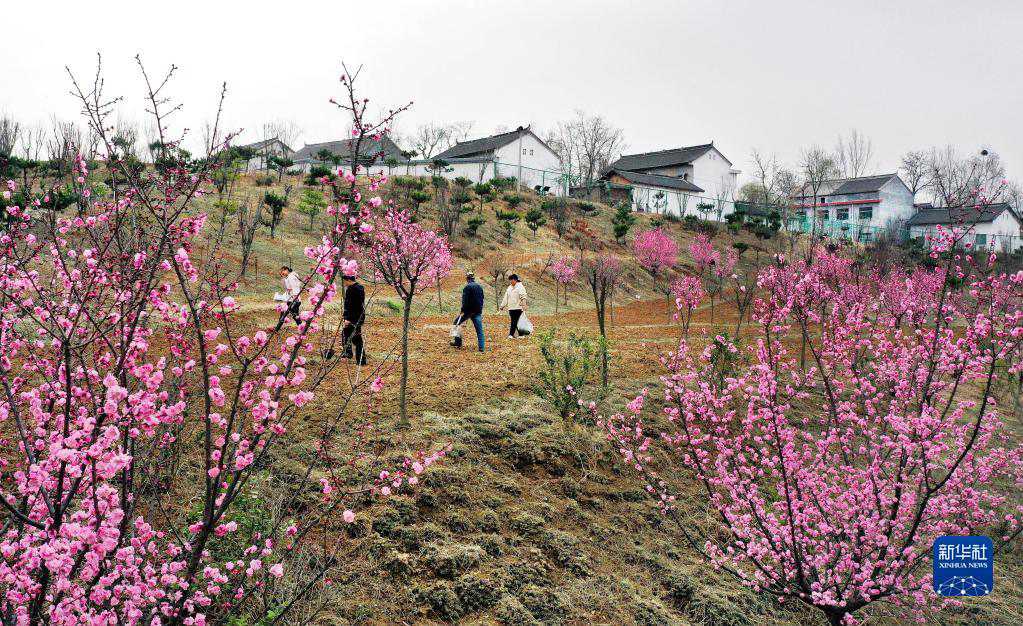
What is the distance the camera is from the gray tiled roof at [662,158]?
51750mm

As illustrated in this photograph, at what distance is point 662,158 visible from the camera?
54594 mm

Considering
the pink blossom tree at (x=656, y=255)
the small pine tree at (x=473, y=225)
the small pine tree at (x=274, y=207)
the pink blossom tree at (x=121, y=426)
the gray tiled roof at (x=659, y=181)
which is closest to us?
the pink blossom tree at (x=121, y=426)

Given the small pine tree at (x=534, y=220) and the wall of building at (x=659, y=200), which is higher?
the wall of building at (x=659, y=200)

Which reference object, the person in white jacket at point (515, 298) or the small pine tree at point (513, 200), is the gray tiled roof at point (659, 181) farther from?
the person in white jacket at point (515, 298)

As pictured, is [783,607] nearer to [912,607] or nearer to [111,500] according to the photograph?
[912,607]

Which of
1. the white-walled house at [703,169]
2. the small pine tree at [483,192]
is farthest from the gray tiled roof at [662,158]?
the small pine tree at [483,192]

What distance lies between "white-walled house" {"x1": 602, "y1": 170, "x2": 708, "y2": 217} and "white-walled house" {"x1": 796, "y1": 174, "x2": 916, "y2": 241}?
10138mm

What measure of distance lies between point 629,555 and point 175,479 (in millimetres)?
4470

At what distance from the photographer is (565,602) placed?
16.4 feet

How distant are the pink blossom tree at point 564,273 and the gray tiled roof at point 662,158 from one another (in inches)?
1157

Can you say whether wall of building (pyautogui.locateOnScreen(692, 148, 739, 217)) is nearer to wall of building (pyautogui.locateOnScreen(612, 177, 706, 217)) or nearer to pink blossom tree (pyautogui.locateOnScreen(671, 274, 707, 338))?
wall of building (pyautogui.locateOnScreen(612, 177, 706, 217))

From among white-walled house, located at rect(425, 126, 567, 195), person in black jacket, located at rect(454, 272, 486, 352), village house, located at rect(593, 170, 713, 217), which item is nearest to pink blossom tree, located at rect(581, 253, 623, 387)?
person in black jacket, located at rect(454, 272, 486, 352)

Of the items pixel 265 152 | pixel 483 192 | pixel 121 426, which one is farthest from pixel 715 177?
pixel 121 426

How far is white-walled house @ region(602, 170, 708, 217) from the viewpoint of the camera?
45.2 m
